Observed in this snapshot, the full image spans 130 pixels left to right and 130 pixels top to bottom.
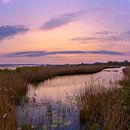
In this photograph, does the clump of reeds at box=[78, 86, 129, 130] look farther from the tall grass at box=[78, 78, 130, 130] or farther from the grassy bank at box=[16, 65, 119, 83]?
the grassy bank at box=[16, 65, 119, 83]

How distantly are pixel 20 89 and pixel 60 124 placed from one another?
8799 millimetres

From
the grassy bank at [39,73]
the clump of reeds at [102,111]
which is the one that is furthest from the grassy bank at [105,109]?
the grassy bank at [39,73]

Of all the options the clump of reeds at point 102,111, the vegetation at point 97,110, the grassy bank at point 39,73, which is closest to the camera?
the vegetation at point 97,110

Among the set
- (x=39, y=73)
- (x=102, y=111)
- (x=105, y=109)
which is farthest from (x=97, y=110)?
(x=39, y=73)

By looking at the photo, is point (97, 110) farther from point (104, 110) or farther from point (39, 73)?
point (39, 73)

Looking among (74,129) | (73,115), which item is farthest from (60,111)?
(74,129)

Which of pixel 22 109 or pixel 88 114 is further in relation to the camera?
pixel 88 114

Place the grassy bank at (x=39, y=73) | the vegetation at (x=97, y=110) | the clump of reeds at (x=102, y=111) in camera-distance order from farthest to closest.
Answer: the grassy bank at (x=39, y=73)
the clump of reeds at (x=102, y=111)
the vegetation at (x=97, y=110)

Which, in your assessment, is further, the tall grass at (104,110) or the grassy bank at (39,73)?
the grassy bank at (39,73)

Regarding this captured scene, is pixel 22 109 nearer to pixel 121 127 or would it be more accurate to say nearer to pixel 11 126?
pixel 11 126

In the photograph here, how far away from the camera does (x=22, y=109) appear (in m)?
9.07

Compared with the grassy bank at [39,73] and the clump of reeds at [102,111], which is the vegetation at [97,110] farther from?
the grassy bank at [39,73]

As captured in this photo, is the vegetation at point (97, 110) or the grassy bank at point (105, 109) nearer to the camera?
the vegetation at point (97, 110)

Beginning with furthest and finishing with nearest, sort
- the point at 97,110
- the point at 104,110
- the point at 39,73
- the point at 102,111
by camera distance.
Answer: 1. the point at 39,73
2. the point at 97,110
3. the point at 102,111
4. the point at 104,110
